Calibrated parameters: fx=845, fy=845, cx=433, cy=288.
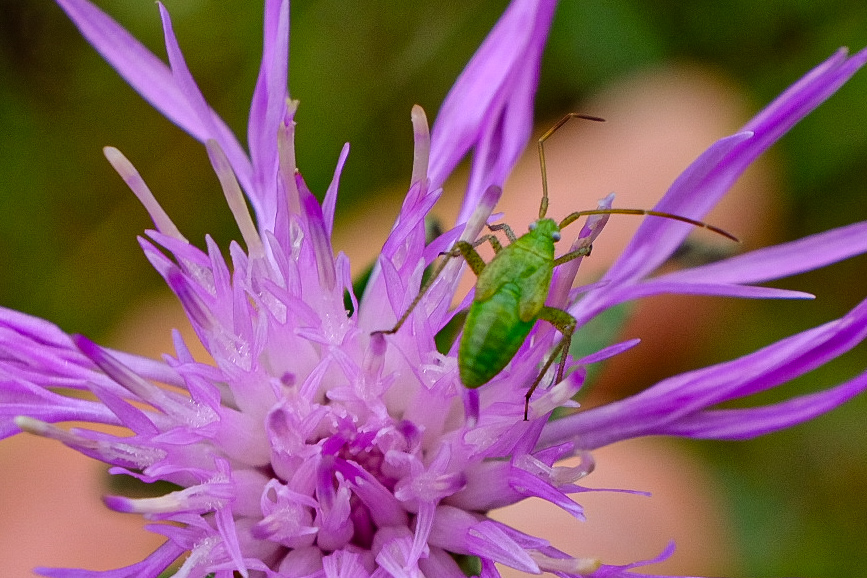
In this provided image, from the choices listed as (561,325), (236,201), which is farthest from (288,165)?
(561,325)

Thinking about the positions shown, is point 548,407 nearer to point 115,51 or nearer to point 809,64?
point 115,51

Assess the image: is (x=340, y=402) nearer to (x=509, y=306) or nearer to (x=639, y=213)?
(x=509, y=306)

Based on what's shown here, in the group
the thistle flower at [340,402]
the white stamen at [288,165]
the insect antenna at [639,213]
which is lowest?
the thistle flower at [340,402]

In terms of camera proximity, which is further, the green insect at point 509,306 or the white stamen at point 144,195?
the white stamen at point 144,195

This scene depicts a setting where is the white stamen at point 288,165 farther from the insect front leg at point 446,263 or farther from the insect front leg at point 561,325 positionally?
the insect front leg at point 561,325

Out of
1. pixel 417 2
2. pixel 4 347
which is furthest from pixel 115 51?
pixel 417 2

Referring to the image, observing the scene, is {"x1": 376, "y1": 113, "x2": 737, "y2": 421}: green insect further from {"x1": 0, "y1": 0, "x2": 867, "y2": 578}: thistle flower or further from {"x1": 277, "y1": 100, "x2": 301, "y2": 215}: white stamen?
{"x1": 277, "y1": 100, "x2": 301, "y2": 215}: white stamen

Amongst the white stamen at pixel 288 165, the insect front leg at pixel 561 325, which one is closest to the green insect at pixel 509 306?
the insect front leg at pixel 561 325

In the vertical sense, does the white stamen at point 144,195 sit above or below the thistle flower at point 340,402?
above
